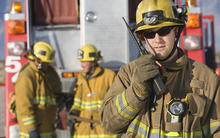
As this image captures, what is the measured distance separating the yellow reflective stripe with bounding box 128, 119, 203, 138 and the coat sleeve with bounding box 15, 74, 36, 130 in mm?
1789

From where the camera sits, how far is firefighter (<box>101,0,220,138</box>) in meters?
1.42

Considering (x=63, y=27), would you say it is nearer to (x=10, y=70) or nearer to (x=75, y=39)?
(x=75, y=39)

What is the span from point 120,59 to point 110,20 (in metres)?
0.42

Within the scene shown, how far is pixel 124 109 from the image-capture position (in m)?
1.41

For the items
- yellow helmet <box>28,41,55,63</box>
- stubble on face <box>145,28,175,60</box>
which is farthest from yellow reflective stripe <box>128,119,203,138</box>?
yellow helmet <box>28,41,55,63</box>

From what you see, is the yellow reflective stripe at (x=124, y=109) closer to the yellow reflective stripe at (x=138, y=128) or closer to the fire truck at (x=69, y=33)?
the yellow reflective stripe at (x=138, y=128)

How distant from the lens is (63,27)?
140 inches

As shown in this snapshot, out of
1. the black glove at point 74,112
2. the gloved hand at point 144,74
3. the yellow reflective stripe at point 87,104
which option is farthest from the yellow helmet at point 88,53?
the gloved hand at point 144,74

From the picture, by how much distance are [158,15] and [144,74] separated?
34 centimetres

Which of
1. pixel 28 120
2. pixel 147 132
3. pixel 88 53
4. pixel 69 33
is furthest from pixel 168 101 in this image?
pixel 69 33

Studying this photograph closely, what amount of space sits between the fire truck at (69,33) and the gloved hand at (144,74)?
1.54 metres

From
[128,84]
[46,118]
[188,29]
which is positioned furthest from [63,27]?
[128,84]

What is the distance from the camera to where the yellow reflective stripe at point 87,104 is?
320cm

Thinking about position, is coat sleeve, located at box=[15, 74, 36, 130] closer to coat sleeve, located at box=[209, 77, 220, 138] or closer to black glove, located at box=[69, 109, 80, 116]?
black glove, located at box=[69, 109, 80, 116]
